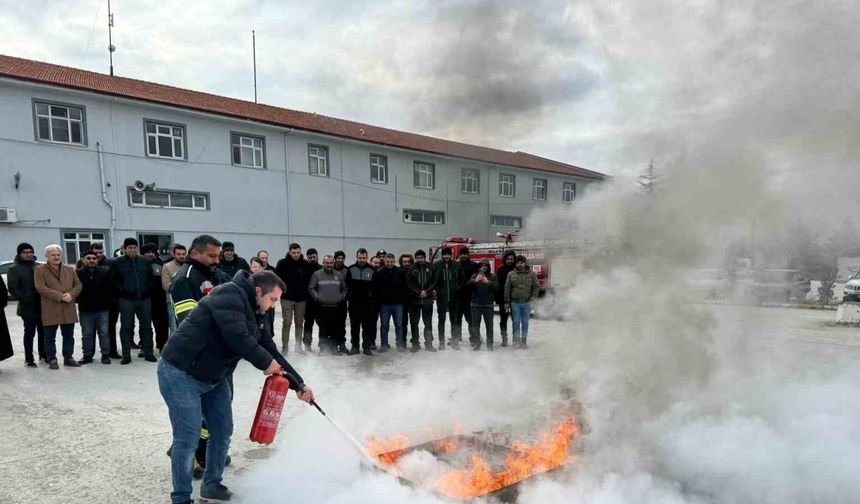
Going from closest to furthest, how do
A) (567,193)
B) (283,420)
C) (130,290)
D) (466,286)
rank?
1. (283,420)
2. (130,290)
3. (567,193)
4. (466,286)

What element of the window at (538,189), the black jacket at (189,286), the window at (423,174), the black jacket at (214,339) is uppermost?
the window at (423,174)

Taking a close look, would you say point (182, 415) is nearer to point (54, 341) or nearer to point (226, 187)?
point (54, 341)

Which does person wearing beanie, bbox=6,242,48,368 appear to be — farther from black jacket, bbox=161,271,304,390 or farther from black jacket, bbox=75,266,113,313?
black jacket, bbox=161,271,304,390

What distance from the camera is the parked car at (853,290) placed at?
11805 mm

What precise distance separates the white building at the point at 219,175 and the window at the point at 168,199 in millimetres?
36

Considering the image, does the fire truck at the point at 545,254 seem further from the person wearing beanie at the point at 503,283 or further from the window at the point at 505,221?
the person wearing beanie at the point at 503,283

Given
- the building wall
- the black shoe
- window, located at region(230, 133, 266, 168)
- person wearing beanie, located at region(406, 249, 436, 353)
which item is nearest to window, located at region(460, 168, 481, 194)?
the building wall

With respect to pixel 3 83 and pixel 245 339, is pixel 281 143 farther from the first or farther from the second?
pixel 245 339

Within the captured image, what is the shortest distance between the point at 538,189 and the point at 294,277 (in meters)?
7.00

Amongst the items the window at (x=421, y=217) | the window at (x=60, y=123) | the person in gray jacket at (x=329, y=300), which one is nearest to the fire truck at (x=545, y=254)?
the person in gray jacket at (x=329, y=300)

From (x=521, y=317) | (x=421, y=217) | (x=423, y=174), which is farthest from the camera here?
(x=423, y=174)

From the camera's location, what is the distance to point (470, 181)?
13.4 metres

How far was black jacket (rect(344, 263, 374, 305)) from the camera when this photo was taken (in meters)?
7.91

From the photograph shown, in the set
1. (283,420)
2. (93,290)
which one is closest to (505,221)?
(93,290)
